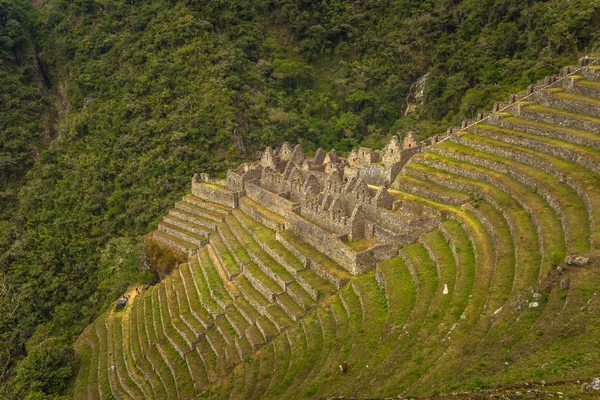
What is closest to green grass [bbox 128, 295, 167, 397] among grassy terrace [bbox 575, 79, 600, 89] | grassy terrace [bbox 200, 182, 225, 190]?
grassy terrace [bbox 200, 182, 225, 190]

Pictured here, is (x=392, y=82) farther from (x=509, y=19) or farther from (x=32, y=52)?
(x=32, y=52)

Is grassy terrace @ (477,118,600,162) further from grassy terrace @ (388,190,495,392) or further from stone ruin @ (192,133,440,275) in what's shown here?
grassy terrace @ (388,190,495,392)

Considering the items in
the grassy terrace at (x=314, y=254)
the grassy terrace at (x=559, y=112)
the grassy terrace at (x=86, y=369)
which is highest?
the grassy terrace at (x=559, y=112)

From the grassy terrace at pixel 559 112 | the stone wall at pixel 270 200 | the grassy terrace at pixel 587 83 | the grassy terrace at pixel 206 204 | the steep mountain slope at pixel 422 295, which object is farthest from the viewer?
the grassy terrace at pixel 206 204

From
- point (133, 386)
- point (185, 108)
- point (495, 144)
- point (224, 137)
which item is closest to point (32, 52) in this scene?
point (185, 108)

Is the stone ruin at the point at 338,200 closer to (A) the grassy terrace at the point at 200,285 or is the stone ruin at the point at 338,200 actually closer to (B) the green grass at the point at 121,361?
(A) the grassy terrace at the point at 200,285

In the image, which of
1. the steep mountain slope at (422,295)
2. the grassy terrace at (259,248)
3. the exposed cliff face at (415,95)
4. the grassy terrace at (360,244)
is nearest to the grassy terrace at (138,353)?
the steep mountain slope at (422,295)
